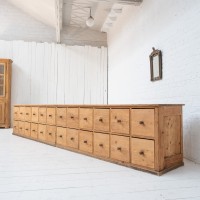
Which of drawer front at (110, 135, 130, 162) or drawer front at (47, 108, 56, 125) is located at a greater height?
drawer front at (47, 108, 56, 125)

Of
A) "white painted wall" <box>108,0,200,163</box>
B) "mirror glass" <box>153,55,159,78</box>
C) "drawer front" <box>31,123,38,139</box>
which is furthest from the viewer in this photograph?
"drawer front" <box>31,123,38,139</box>

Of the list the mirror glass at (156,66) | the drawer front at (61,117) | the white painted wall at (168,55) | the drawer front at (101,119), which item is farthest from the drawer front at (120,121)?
the mirror glass at (156,66)

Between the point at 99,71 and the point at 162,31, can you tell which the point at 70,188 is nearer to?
the point at 162,31

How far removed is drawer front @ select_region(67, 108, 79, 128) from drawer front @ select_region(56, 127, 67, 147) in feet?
0.61

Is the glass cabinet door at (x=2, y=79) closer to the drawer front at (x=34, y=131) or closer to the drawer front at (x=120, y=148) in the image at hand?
the drawer front at (x=34, y=131)

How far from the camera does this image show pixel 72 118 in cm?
347

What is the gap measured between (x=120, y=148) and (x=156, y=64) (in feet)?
5.63

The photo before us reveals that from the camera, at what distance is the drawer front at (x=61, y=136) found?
361 centimetres

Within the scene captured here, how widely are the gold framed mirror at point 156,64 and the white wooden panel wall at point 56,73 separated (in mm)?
3428

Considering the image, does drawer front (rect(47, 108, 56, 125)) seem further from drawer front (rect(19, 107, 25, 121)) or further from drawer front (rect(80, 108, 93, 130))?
drawer front (rect(19, 107, 25, 121))

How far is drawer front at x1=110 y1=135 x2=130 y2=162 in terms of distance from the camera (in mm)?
2588

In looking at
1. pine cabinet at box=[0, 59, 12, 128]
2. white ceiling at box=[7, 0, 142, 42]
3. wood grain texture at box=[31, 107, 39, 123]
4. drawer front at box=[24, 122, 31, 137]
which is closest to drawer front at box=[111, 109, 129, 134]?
wood grain texture at box=[31, 107, 39, 123]

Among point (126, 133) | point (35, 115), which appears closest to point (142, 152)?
point (126, 133)

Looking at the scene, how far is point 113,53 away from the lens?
661 centimetres
